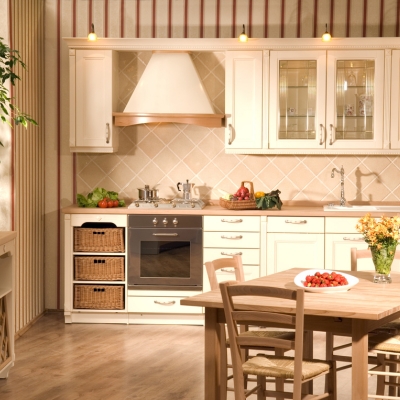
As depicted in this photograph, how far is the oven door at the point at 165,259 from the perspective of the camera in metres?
6.27

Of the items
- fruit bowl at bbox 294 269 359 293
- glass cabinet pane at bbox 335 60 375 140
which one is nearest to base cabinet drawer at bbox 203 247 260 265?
glass cabinet pane at bbox 335 60 375 140

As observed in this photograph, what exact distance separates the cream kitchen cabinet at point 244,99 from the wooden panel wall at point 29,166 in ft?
5.18

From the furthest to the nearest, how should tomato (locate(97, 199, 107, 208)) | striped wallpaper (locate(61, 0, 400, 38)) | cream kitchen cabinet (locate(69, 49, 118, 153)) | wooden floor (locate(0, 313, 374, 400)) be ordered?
1. striped wallpaper (locate(61, 0, 400, 38))
2. cream kitchen cabinet (locate(69, 49, 118, 153))
3. tomato (locate(97, 199, 107, 208))
4. wooden floor (locate(0, 313, 374, 400))

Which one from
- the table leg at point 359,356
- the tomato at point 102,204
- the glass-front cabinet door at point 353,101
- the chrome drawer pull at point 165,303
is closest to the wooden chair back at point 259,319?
the table leg at point 359,356

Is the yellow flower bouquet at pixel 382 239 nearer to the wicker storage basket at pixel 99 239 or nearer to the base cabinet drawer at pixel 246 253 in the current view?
the base cabinet drawer at pixel 246 253

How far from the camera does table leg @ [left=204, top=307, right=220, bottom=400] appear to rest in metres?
3.65

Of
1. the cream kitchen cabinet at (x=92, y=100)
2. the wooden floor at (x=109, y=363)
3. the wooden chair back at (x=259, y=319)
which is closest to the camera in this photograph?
the wooden chair back at (x=259, y=319)

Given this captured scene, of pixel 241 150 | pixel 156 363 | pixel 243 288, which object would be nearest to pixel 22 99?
pixel 241 150

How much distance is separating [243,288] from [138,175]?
3.62m

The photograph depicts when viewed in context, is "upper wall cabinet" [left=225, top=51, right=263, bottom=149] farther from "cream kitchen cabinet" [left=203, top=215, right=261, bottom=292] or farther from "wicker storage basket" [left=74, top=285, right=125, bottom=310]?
"wicker storage basket" [left=74, top=285, right=125, bottom=310]

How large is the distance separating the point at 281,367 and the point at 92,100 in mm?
3629

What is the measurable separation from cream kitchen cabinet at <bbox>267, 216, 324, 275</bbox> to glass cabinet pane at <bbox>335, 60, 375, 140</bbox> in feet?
2.62

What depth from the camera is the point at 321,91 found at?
6.42 m

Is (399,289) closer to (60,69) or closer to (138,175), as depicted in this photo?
(138,175)
